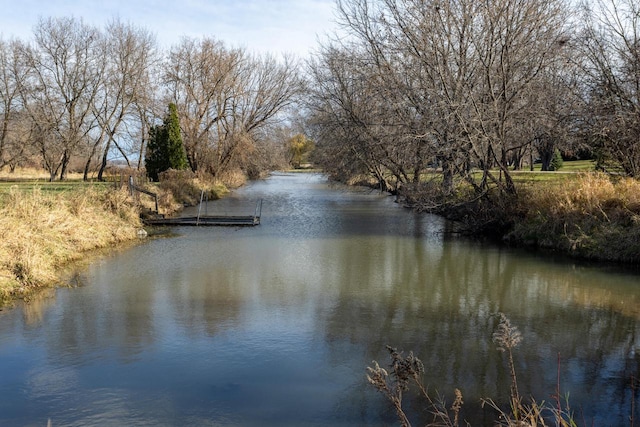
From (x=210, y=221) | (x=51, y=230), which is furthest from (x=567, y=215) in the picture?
(x=51, y=230)

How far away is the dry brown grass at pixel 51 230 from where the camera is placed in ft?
30.6

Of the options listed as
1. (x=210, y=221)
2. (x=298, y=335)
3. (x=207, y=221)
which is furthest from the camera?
(x=210, y=221)

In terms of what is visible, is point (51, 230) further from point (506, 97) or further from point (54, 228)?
point (506, 97)

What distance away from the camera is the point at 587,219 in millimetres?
12344

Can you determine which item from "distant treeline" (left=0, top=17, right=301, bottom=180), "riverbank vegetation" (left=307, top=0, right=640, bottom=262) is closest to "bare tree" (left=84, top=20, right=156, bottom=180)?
"distant treeline" (left=0, top=17, right=301, bottom=180)

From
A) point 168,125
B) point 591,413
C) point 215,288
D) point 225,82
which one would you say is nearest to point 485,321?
point 591,413

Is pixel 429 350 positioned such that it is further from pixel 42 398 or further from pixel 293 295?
pixel 42 398

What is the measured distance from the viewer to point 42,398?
5379 millimetres

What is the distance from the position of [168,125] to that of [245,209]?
7.76 metres

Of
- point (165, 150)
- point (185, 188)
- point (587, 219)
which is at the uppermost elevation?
point (165, 150)

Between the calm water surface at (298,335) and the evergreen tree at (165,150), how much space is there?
1472 cm

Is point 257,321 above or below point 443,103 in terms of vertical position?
below

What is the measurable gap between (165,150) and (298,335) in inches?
844

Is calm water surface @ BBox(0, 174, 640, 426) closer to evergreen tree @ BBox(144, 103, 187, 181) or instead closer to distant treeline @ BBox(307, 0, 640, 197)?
distant treeline @ BBox(307, 0, 640, 197)
